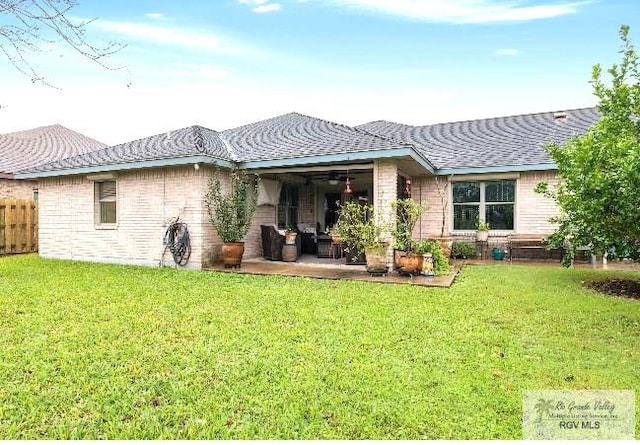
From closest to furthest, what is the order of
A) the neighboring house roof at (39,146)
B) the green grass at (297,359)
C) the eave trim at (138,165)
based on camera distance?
the green grass at (297,359)
the eave trim at (138,165)
the neighboring house roof at (39,146)

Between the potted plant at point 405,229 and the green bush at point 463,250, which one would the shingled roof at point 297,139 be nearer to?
the potted plant at point 405,229

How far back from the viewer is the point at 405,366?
3709 millimetres

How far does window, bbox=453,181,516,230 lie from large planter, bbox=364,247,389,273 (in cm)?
526

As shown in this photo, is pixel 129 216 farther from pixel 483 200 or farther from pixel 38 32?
pixel 483 200

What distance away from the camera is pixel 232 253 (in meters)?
9.62

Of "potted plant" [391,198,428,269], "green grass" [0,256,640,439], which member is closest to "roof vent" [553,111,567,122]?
"potted plant" [391,198,428,269]

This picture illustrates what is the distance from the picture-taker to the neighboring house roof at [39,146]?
57.7 feet

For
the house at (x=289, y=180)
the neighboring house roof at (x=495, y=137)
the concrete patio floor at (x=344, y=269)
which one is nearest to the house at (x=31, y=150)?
the house at (x=289, y=180)

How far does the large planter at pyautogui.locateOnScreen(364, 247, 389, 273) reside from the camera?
8.84 meters

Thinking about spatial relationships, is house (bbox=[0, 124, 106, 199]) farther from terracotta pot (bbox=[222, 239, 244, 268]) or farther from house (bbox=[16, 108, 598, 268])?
terracotta pot (bbox=[222, 239, 244, 268])

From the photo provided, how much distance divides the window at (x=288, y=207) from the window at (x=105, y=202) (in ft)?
15.6

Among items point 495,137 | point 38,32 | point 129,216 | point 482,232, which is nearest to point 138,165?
point 129,216

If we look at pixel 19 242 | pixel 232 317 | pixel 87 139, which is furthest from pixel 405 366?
pixel 87 139

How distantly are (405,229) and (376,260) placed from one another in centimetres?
96
